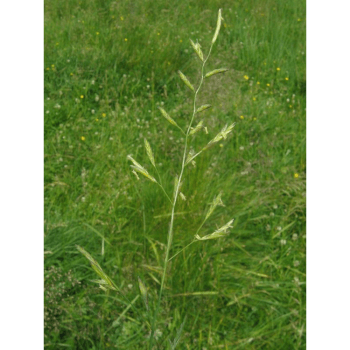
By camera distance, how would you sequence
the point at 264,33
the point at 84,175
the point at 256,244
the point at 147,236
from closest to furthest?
1. the point at 147,236
2. the point at 256,244
3. the point at 84,175
4. the point at 264,33

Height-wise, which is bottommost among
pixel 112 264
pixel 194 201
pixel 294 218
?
pixel 294 218

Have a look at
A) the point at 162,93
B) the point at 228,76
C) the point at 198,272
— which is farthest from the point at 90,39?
the point at 198,272

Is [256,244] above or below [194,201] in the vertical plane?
below

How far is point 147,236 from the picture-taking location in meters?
2.19

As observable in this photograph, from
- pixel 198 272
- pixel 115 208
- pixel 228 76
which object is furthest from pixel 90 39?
pixel 198 272

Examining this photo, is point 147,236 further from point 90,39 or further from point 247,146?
point 90,39

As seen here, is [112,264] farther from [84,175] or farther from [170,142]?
[170,142]

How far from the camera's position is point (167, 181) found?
2572mm

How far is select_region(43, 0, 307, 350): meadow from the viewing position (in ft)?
6.45

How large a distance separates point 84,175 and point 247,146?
3.96ft

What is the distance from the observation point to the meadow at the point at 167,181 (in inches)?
77.4

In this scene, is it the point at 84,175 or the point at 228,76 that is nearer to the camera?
the point at 84,175

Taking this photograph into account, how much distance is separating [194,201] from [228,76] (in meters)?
1.87

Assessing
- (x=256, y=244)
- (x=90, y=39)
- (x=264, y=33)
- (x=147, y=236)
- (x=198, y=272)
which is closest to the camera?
(x=198, y=272)
